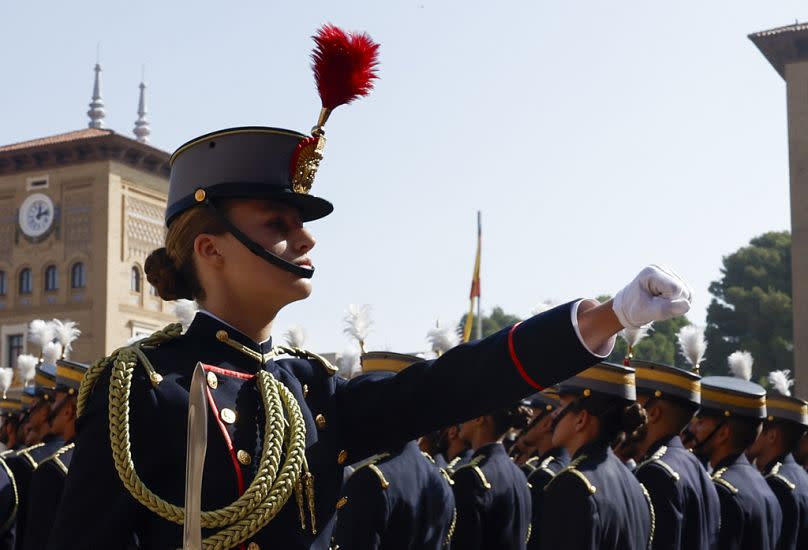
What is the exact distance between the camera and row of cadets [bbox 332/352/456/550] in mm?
6363

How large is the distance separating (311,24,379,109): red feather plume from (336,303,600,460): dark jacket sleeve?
2.34 feet

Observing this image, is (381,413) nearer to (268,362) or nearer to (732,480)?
(268,362)

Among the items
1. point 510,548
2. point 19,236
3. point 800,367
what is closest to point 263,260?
point 510,548

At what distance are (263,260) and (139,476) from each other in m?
0.58

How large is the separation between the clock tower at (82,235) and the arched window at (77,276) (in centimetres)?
4

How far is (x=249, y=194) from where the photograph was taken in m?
3.16

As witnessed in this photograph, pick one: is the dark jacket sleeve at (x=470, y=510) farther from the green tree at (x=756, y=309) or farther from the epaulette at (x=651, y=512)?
the green tree at (x=756, y=309)

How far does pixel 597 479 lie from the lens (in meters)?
5.75

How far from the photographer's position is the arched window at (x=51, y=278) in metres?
50.9

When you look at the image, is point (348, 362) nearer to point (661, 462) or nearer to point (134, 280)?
point (661, 462)

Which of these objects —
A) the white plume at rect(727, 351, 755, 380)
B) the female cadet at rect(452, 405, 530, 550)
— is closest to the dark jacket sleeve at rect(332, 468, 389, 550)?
the female cadet at rect(452, 405, 530, 550)

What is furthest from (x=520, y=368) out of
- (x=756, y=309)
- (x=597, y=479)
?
(x=756, y=309)

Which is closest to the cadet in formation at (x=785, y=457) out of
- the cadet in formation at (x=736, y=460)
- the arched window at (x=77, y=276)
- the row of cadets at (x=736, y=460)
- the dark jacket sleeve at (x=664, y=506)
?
the cadet in formation at (x=736, y=460)

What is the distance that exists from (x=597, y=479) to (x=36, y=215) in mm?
48261
